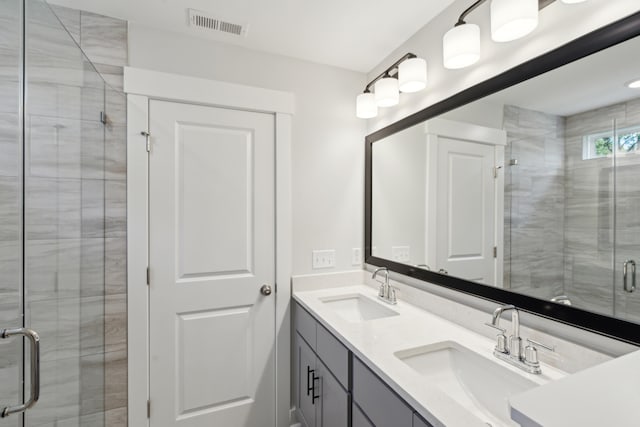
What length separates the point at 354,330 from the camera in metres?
1.24

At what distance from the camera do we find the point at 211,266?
5.55ft

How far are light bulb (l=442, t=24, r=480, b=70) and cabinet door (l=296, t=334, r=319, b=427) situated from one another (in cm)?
154

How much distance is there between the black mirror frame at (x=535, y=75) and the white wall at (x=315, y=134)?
0.53 meters

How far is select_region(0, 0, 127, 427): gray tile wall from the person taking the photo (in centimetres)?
97

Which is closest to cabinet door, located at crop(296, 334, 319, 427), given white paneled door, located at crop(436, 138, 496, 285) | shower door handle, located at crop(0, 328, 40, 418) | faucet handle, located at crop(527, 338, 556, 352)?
white paneled door, located at crop(436, 138, 496, 285)

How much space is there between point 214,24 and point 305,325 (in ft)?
5.69

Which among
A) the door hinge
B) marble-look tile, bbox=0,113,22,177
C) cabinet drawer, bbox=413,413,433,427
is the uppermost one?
the door hinge

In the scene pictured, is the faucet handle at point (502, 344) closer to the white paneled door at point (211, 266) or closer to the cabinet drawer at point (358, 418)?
the cabinet drawer at point (358, 418)

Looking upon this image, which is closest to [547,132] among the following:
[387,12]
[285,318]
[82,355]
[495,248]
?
[495,248]

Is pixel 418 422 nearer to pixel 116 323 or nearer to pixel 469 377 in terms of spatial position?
pixel 469 377

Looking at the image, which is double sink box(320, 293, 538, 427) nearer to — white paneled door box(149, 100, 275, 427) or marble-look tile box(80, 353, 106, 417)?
white paneled door box(149, 100, 275, 427)

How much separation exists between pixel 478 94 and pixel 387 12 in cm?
65

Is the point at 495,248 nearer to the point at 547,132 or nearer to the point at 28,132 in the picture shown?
the point at 547,132

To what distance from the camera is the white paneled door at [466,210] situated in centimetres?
122
